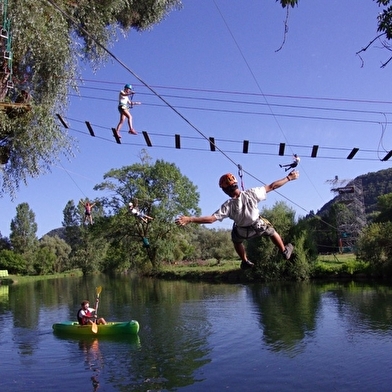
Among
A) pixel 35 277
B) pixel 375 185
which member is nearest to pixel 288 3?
pixel 35 277

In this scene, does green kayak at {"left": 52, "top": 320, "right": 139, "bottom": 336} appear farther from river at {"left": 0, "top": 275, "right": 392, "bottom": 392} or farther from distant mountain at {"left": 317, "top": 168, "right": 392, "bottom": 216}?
distant mountain at {"left": 317, "top": 168, "right": 392, "bottom": 216}

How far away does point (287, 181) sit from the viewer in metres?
5.72

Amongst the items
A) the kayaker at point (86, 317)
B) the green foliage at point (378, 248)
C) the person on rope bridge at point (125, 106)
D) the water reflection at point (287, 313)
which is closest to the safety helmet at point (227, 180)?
the person on rope bridge at point (125, 106)

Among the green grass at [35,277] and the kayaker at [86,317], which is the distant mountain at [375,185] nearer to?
the green grass at [35,277]

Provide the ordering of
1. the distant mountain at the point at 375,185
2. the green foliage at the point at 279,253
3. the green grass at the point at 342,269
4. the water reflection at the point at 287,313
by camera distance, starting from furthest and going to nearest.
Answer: the distant mountain at the point at 375,185
the green foliage at the point at 279,253
the green grass at the point at 342,269
the water reflection at the point at 287,313

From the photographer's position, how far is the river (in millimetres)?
13609

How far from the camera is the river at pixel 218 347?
13.6 m

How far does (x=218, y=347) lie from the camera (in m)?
17.8

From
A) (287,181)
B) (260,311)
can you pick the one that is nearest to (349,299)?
(260,311)

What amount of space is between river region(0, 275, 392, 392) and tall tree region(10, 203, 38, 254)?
5049 cm

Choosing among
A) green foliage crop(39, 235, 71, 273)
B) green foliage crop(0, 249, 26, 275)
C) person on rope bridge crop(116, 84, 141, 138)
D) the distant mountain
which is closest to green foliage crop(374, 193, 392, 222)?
the distant mountain

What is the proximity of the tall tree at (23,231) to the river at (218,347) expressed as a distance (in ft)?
166

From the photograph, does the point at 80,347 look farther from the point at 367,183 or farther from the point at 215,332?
the point at 367,183

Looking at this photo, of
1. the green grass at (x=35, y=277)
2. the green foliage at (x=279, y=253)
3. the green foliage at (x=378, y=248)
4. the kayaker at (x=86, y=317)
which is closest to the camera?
the kayaker at (x=86, y=317)
